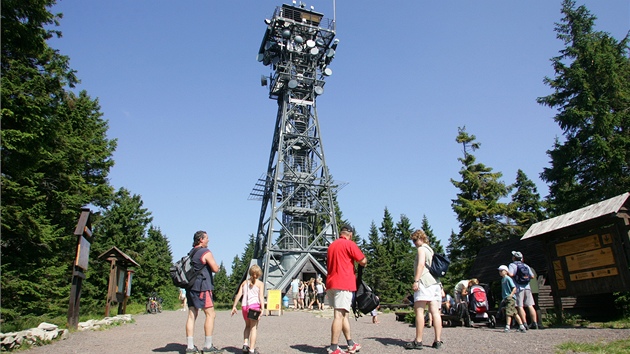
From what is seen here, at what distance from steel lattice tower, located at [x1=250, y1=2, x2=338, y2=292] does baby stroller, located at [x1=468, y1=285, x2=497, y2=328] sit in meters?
18.7

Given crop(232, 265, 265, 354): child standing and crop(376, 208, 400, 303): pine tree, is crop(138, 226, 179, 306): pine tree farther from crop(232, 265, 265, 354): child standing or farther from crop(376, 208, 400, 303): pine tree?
crop(232, 265, 265, 354): child standing

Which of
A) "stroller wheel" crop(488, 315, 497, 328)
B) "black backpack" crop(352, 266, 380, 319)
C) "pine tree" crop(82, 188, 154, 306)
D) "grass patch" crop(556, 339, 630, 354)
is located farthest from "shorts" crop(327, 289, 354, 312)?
"pine tree" crop(82, 188, 154, 306)

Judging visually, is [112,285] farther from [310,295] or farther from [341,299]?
[310,295]

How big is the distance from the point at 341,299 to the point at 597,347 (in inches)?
143

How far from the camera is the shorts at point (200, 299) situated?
20.2ft

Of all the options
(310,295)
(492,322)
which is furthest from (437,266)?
(310,295)

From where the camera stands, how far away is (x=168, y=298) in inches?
1697

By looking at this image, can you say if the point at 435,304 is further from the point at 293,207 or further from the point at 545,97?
the point at 293,207

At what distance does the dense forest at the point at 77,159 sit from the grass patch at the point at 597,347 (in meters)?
12.3

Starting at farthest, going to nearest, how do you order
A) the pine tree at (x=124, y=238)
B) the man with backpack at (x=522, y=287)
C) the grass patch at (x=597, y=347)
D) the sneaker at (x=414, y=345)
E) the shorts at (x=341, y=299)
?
the pine tree at (x=124, y=238), the man with backpack at (x=522, y=287), the sneaker at (x=414, y=345), the shorts at (x=341, y=299), the grass patch at (x=597, y=347)

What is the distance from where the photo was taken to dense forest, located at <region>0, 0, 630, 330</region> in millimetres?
11406

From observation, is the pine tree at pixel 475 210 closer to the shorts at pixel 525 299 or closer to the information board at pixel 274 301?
the information board at pixel 274 301

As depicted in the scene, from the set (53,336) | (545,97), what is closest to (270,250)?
(545,97)

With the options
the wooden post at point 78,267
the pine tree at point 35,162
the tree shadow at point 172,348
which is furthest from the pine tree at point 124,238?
the tree shadow at point 172,348
